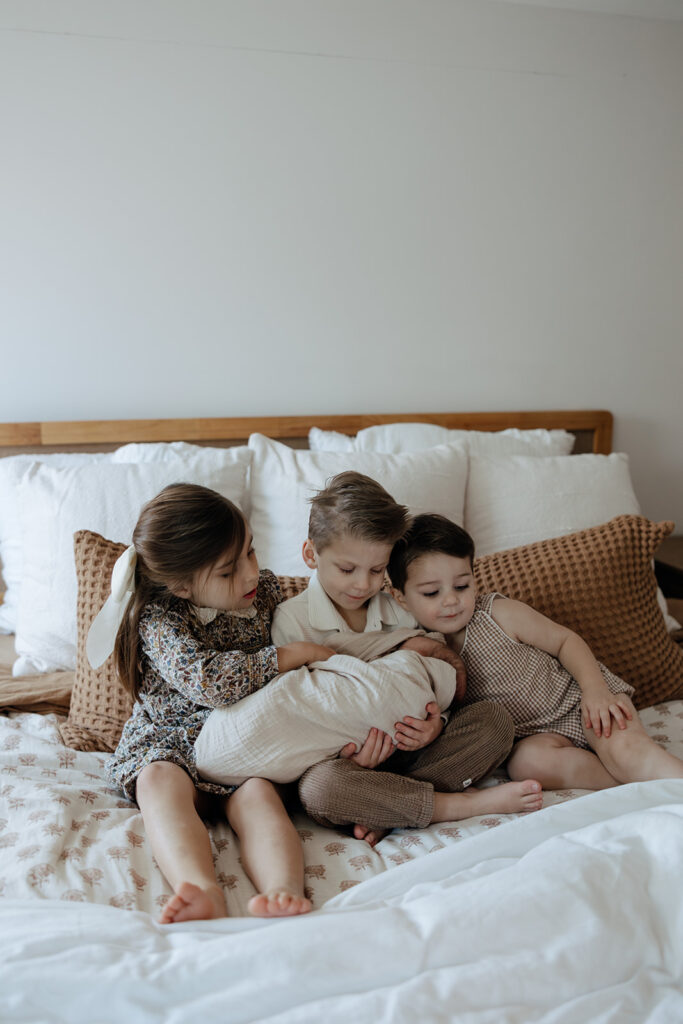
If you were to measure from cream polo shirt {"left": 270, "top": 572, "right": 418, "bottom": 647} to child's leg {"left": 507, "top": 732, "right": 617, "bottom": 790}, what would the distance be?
307 millimetres

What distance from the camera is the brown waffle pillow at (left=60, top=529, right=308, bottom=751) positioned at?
1558 mm

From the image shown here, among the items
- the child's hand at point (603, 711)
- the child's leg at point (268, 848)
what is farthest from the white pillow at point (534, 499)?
the child's leg at point (268, 848)

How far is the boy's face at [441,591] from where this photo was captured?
1511 millimetres

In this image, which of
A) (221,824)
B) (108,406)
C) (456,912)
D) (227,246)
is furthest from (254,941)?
(227,246)

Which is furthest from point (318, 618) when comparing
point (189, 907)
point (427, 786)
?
point (189, 907)

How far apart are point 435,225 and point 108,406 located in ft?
3.54

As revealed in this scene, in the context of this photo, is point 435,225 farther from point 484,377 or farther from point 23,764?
point 23,764

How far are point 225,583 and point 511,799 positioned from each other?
570 millimetres

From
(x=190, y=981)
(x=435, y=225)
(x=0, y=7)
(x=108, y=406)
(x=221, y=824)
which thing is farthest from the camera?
(x=435, y=225)

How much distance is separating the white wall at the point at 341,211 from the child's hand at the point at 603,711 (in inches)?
48.8

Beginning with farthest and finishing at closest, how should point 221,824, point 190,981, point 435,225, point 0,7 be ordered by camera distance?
point 435,225
point 0,7
point 221,824
point 190,981

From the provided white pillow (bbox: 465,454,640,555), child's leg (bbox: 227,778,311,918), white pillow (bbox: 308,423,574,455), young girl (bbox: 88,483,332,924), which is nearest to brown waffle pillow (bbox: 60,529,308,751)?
young girl (bbox: 88,483,332,924)

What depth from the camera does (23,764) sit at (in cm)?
145

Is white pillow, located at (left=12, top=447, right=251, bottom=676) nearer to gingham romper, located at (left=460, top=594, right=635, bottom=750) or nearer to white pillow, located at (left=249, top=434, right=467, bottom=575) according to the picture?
white pillow, located at (left=249, top=434, right=467, bottom=575)
